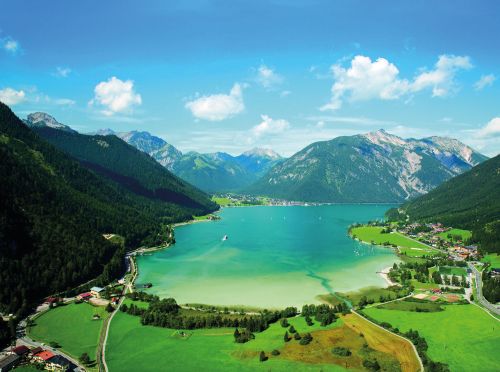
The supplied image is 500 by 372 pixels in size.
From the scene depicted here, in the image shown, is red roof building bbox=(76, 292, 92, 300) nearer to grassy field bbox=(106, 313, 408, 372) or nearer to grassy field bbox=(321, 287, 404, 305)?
grassy field bbox=(106, 313, 408, 372)

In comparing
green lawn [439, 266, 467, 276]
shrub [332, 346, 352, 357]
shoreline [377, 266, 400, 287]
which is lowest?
shrub [332, 346, 352, 357]

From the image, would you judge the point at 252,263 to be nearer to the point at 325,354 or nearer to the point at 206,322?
the point at 206,322

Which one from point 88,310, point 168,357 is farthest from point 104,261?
point 168,357

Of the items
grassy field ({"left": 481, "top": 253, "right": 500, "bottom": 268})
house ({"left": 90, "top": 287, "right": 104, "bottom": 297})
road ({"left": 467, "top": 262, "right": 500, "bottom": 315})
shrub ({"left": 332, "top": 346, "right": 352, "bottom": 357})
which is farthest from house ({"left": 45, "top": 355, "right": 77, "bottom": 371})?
grassy field ({"left": 481, "top": 253, "right": 500, "bottom": 268})

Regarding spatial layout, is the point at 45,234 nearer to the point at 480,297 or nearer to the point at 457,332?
the point at 457,332

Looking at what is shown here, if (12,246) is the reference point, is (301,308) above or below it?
below

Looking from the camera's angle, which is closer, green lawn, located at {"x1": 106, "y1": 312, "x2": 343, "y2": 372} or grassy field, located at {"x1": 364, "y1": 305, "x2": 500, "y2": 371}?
green lawn, located at {"x1": 106, "y1": 312, "x2": 343, "y2": 372}

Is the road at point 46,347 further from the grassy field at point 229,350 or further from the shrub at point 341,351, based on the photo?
the shrub at point 341,351

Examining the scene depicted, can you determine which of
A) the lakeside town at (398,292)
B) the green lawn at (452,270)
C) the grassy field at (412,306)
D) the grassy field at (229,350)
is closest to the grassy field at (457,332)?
the grassy field at (412,306)
